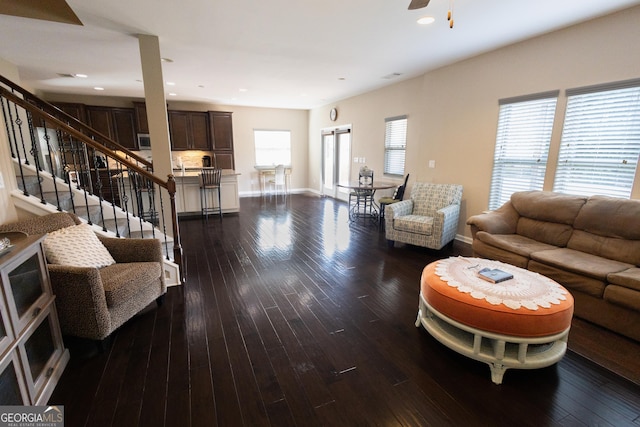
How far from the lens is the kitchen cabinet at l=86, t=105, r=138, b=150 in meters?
6.78

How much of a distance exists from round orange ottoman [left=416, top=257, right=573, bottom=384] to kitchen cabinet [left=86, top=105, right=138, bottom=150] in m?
7.80

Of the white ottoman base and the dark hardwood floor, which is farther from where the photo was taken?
the white ottoman base

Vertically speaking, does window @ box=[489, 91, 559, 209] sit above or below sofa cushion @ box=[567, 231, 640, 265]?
above

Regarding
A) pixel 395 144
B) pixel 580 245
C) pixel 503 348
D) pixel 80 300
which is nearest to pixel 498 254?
pixel 580 245

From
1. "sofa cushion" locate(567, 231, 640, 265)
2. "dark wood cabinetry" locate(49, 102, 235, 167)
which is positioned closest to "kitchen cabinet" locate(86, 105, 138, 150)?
"dark wood cabinetry" locate(49, 102, 235, 167)

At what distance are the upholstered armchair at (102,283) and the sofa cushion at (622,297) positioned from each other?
3634 millimetres

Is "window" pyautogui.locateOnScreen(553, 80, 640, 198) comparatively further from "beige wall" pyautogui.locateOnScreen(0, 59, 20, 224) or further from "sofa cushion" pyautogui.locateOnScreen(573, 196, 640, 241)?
"beige wall" pyautogui.locateOnScreen(0, 59, 20, 224)

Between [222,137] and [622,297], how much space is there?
315 inches

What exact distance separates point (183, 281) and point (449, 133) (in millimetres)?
4277

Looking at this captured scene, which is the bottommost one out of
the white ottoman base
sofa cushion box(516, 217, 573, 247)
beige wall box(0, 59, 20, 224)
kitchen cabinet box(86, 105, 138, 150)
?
the white ottoman base

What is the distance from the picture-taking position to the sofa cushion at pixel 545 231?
9.96 ft

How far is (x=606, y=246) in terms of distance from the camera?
271 centimetres

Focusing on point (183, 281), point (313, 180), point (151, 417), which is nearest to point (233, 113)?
point (313, 180)

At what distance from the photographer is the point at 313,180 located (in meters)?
9.62
